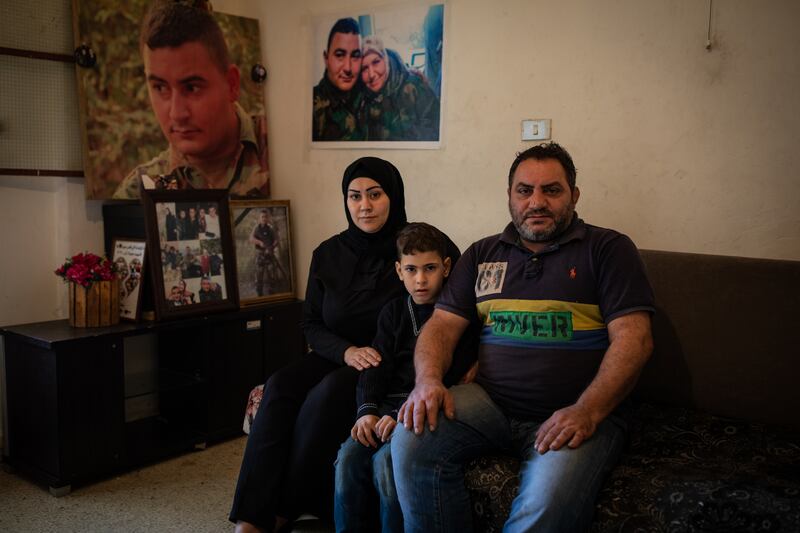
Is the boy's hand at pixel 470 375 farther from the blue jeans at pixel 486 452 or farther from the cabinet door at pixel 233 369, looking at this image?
the cabinet door at pixel 233 369

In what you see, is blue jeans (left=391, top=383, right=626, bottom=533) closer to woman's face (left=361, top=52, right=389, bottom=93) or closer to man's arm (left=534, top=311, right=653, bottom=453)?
man's arm (left=534, top=311, right=653, bottom=453)

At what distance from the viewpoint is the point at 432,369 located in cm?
224

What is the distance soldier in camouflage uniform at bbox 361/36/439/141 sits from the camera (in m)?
3.39

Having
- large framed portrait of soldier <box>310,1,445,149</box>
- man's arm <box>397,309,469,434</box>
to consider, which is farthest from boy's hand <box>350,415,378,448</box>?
large framed portrait of soldier <box>310,1,445,149</box>

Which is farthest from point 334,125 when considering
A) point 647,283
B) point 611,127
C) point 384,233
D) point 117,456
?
point 647,283

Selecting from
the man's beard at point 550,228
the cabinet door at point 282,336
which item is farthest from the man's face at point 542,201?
the cabinet door at point 282,336

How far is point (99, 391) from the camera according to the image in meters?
2.96

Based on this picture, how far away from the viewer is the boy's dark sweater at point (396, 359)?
7.72 ft

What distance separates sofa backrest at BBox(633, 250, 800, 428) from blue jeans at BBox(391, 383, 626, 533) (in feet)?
1.42

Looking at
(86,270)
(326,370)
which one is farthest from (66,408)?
(326,370)

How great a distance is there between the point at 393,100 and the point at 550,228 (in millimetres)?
1488

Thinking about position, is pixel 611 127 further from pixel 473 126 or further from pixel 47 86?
pixel 47 86

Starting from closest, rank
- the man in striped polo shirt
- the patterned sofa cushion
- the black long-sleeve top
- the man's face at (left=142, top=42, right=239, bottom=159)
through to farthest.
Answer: the patterned sofa cushion, the man in striped polo shirt, the black long-sleeve top, the man's face at (left=142, top=42, right=239, bottom=159)

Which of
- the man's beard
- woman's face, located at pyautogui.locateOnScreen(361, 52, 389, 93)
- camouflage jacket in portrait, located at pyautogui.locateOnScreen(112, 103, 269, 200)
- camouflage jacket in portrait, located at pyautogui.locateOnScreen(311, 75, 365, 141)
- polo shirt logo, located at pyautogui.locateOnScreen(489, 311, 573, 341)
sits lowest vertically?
polo shirt logo, located at pyautogui.locateOnScreen(489, 311, 573, 341)
